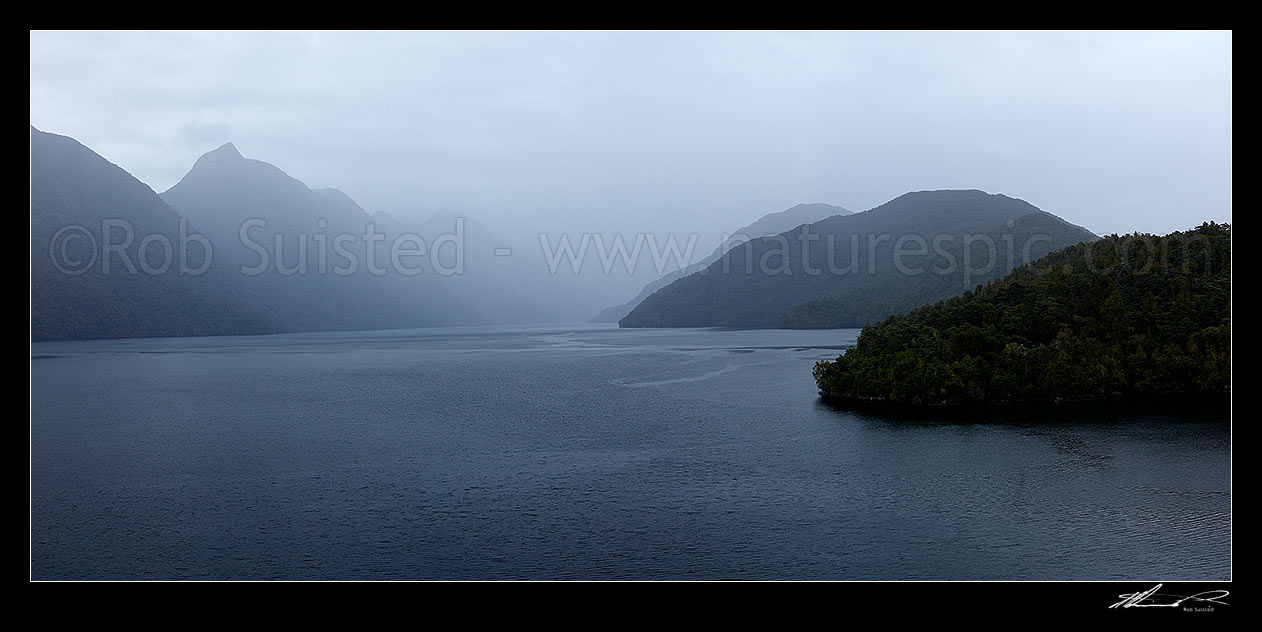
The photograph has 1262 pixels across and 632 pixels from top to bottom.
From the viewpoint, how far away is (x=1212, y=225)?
165 feet

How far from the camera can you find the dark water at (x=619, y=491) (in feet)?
46.8

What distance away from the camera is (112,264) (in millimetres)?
136500

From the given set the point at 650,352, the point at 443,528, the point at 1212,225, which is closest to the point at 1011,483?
the point at 443,528

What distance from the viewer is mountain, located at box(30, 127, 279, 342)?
12275cm

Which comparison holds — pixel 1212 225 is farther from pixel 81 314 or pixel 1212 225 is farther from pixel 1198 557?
pixel 81 314

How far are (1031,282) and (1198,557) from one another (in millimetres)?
35334
